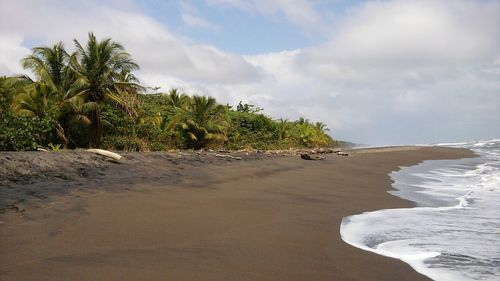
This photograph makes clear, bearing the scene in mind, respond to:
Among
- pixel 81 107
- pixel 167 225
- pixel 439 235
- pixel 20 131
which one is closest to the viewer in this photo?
pixel 167 225

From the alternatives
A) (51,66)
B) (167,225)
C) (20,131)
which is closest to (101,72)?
A: (51,66)

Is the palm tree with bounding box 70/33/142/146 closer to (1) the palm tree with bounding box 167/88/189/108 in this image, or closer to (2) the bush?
(2) the bush

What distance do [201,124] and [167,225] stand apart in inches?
681

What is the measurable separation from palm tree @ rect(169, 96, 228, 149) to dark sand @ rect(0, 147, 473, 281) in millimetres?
11828

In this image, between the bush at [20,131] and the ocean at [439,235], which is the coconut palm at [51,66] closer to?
the bush at [20,131]

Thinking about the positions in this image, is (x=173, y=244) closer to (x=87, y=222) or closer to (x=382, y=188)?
(x=87, y=222)

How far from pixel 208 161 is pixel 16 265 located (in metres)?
9.24

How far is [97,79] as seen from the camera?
17.4 meters

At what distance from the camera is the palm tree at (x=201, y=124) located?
22.0 meters

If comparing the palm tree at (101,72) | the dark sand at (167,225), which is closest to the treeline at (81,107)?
the palm tree at (101,72)

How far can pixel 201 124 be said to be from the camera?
74.0ft

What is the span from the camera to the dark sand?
12.7 ft

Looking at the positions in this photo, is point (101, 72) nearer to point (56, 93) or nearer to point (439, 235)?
point (56, 93)

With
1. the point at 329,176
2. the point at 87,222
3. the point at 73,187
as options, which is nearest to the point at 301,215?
the point at 87,222
